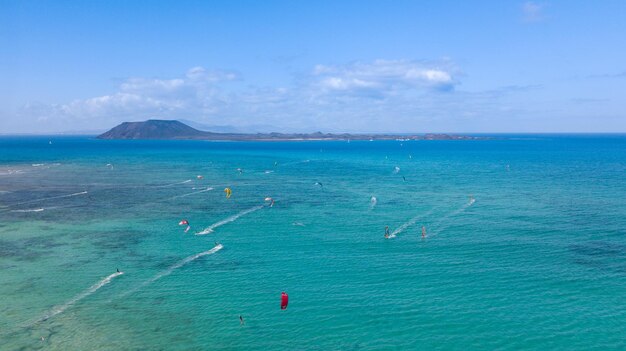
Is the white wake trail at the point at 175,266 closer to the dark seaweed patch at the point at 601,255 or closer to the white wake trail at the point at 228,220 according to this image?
the white wake trail at the point at 228,220

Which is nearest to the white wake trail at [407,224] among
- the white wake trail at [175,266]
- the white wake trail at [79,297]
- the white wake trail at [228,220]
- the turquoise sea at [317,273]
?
the turquoise sea at [317,273]

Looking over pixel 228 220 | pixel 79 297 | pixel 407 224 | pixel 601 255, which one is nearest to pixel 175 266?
pixel 79 297

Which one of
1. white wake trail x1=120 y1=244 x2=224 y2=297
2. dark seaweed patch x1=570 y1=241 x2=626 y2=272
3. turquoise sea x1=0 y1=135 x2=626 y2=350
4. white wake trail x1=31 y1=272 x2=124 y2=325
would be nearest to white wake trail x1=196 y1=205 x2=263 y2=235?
turquoise sea x1=0 y1=135 x2=626 y2=350

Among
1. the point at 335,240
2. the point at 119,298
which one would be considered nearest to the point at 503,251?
the point at 335,240

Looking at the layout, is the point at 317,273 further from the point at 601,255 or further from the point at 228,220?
the point at 601,255

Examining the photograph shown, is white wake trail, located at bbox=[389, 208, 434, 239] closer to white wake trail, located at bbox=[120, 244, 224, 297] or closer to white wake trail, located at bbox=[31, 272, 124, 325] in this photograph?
white wake trail, located at bbox=[120, 244, 224, 297]

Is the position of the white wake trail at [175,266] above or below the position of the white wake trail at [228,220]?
below

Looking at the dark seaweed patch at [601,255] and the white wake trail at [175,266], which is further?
the dark seaweed patch at [601,255]

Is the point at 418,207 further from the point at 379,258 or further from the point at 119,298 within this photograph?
the point at 119,298
